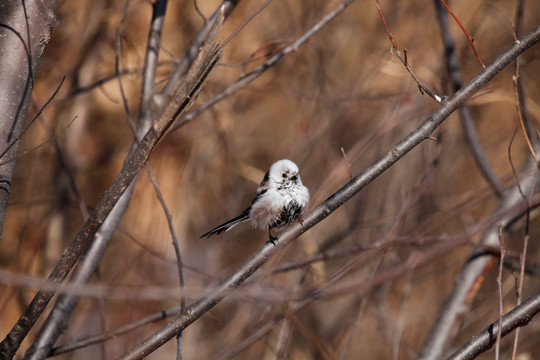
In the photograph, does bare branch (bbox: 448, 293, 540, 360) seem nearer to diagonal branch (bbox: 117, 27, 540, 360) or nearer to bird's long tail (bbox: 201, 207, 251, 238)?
diagonal branch (bbox: 117, 27, 540, 360)

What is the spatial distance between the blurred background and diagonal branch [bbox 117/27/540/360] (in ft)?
7.58

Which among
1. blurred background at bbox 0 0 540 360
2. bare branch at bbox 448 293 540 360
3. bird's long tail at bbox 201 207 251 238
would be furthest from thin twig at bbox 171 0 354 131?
blurred background at bbox 0 0 540 360

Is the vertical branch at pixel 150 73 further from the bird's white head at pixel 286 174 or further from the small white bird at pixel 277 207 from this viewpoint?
the bird's white head at pixel 286 174

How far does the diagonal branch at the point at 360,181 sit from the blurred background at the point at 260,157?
2311 millimetres

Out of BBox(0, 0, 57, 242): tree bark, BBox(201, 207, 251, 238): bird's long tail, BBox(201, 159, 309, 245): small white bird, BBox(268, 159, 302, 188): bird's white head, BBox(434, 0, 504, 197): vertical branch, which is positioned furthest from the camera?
BBox(434, 0, 504, 197): vertical branch

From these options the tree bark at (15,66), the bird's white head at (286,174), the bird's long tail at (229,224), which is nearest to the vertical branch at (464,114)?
the bird's white head at (286,174)

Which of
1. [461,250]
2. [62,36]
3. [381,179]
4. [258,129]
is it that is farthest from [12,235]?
[461,250]

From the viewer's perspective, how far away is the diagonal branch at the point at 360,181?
162cm

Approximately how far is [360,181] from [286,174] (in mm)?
1022

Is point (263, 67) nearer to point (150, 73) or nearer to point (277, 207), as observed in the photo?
point (150, 73)

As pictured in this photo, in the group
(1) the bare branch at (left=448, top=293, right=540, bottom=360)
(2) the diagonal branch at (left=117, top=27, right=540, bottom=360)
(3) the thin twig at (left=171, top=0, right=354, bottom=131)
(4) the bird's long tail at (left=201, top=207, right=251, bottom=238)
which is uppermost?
(3) the thin twig at (left=171, top=0, right=354, bottom=131)

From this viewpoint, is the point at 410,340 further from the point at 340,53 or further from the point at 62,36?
the point at 62,36

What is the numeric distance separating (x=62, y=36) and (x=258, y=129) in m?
2.02

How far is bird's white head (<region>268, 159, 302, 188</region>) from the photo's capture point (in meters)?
2.69
